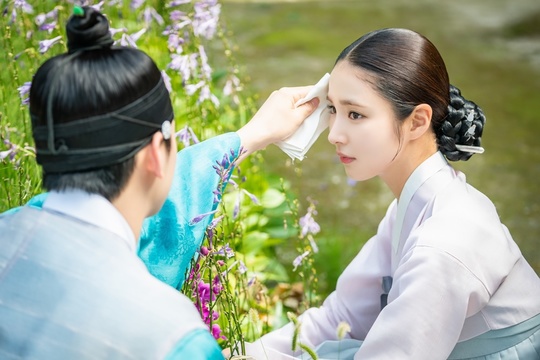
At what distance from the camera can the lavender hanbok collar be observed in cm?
225

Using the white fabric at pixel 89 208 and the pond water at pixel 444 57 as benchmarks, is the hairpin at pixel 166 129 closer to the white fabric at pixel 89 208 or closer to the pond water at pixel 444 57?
the white fabric at pixel 89 208

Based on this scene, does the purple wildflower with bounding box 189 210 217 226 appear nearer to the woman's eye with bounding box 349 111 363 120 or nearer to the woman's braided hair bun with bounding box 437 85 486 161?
the woman's eye with bounding box 349 111 363 120

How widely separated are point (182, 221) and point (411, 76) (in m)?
0.69

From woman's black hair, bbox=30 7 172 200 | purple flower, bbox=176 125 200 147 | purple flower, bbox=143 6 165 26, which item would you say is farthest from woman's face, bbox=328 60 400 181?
purple flower, bbox=143 6 165 26

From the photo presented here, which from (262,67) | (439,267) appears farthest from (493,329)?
(262,67)

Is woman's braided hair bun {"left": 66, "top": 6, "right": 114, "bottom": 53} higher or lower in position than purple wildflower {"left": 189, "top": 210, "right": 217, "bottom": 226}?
higher

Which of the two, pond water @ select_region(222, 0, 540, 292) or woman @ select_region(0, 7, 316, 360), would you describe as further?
pond water @ select_region(222, 0, 540, 292)

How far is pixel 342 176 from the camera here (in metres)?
4.54

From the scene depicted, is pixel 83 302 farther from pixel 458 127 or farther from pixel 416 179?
pixel 458 127

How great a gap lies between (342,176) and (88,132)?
10.2 ft

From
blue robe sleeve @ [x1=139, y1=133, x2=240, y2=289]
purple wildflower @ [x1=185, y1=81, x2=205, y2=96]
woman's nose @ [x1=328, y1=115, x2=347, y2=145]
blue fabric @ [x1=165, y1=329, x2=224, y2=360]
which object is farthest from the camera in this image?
purple wildflower @ [x1=185, y1=81, x2=205, y2=96]

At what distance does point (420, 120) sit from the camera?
87.3 inches

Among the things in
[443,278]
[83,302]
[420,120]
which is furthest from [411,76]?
[83,302]

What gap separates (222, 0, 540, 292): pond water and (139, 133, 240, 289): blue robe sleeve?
60cm
